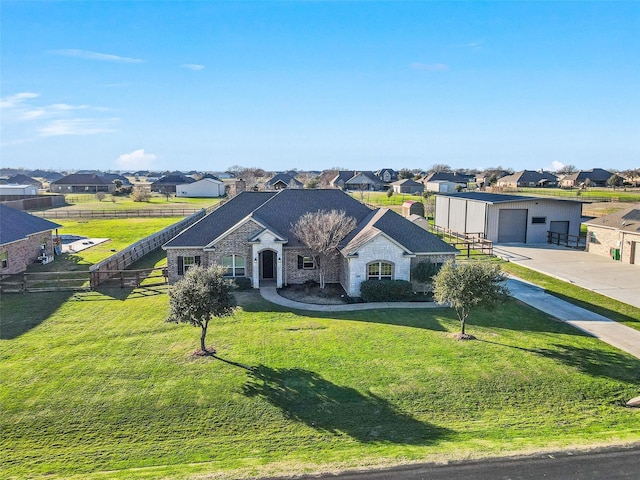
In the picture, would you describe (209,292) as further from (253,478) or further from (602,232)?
(602,232)

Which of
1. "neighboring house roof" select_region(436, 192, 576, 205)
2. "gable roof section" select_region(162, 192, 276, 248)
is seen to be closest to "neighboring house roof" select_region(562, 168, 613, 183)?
"neighboring house roof" select_region(436, 192, 576, 205)

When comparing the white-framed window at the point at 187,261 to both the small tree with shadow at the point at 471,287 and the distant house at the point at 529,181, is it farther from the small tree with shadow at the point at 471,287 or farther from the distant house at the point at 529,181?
the distant house at the point at 529,181

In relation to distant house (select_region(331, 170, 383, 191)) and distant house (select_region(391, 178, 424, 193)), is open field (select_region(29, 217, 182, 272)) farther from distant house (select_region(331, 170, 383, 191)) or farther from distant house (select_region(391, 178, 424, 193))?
distant house (select_region(331, 170, 383, 191))

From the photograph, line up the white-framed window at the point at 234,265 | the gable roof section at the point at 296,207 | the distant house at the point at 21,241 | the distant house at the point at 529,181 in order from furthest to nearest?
the distant house at the point at 529,181 → the distant house at the point at 21,241 → the gable roof section at the point at 296,207 → the white-framed window at the point at 234,265

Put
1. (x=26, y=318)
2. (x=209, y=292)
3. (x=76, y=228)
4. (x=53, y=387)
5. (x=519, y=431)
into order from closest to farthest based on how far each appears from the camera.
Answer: (x=519, y=431), (x=53, y=387), (x=209, y=292), (x=26, y=318), (x=76, y=228)

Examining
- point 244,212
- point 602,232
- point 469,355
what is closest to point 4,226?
point 244,212

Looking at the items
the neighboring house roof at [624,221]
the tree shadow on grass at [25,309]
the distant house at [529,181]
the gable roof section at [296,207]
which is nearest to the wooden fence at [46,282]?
the tree shadow on grass at [25,309]
